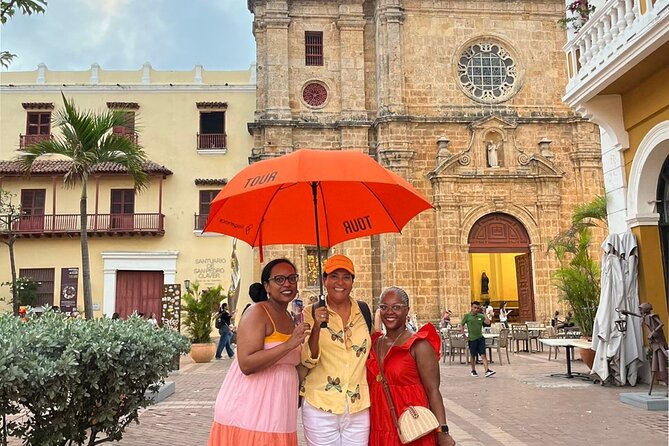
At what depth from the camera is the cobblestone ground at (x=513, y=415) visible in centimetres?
701

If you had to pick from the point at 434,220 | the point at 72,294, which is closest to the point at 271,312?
the point at 434,220

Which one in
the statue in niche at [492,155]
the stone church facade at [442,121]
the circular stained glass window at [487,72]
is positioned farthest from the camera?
the circular stained glass window at [487,72]

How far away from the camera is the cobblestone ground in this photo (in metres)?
7.01

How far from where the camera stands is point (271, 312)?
3.60 meters

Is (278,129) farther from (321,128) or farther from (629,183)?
(629,183)

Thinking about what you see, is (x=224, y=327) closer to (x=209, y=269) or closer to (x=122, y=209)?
(x=209, y=269)

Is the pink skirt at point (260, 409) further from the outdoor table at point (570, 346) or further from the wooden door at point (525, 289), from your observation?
the wooden door at point (525, 289)

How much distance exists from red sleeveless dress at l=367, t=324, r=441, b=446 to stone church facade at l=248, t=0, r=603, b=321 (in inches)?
753

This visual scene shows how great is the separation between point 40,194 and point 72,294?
4.50m

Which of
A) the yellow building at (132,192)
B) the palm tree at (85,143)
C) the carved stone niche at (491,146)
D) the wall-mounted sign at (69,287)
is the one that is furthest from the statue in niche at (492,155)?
the wall-mounted sign at (69,287)

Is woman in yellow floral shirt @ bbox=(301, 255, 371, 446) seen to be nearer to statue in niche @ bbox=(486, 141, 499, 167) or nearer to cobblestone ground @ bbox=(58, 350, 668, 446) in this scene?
cobblestone ground @ bbox=(58, 350, 668, 446)

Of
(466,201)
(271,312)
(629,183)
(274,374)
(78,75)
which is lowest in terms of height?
(274,374)

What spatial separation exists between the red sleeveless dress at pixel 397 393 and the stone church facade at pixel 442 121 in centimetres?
1913

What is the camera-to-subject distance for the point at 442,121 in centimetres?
2431
